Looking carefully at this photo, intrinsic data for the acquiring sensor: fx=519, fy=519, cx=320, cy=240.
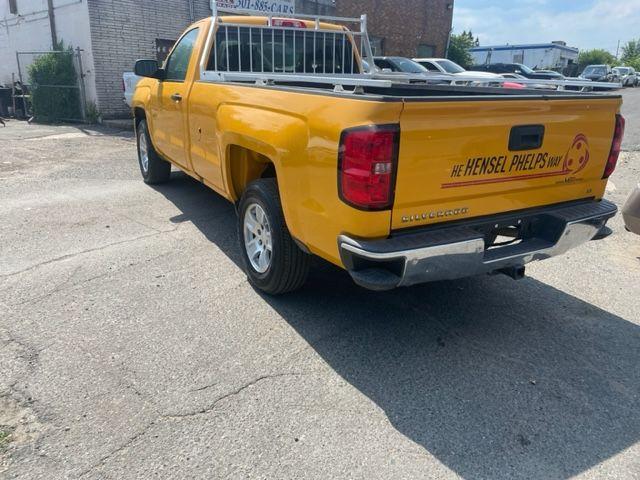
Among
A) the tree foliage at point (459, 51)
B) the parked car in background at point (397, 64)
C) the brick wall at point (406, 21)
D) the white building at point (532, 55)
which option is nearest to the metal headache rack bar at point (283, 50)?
the parked car in background at point (397, 64)

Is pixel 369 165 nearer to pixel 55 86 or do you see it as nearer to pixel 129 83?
pixel 129 83

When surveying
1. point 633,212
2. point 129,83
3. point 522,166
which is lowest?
point 633,212

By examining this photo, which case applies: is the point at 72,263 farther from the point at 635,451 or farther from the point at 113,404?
the point at 635,451

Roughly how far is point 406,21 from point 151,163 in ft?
68.8

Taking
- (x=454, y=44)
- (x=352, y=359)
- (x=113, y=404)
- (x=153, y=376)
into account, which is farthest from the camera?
(x=454, y=44)

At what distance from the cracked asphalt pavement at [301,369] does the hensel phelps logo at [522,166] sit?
1.12 m

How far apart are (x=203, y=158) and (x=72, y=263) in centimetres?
149

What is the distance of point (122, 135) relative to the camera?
502 inches

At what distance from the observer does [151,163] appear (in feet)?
23.4

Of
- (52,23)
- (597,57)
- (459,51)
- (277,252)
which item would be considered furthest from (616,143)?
(597,57)

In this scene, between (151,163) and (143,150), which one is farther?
(143,150)

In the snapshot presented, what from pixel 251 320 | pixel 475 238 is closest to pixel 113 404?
pixel 251 320

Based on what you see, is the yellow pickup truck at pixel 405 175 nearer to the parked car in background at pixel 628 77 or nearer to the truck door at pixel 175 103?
the truck door at pixel 175 103

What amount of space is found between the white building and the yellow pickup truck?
155ft
